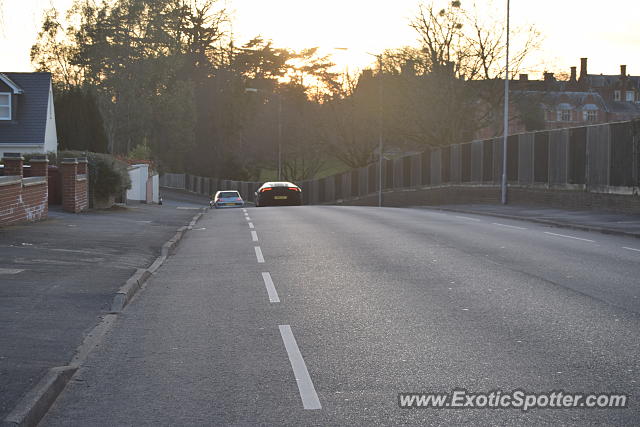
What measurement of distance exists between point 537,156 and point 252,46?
5581 cm

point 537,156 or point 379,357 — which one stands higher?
point 537,156

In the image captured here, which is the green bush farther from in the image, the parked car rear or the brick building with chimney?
the brick building with chimney

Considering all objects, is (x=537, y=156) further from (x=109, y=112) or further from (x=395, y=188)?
(x=109, y=112)

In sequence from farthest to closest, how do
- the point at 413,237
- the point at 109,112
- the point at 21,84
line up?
the point at 109,112, the point at 21,84, the point at 413,237

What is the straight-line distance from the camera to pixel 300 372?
6270 mm

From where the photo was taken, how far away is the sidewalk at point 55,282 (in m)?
6.55

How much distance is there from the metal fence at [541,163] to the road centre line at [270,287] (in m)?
15.4

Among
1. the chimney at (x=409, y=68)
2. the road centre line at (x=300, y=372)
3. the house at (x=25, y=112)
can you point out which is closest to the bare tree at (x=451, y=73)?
the chimney at (x=409, y=68)

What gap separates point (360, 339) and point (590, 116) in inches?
4572

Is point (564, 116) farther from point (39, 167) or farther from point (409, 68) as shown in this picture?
point (39, 167)

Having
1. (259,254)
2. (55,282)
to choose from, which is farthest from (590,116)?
(55,282)

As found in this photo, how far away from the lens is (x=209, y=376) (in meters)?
6.22

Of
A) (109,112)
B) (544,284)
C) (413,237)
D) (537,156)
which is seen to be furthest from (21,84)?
(544,284)

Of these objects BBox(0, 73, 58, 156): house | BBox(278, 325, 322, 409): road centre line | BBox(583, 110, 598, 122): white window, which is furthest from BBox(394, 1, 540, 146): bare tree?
BBox(583, 110, 598, 122): white window
